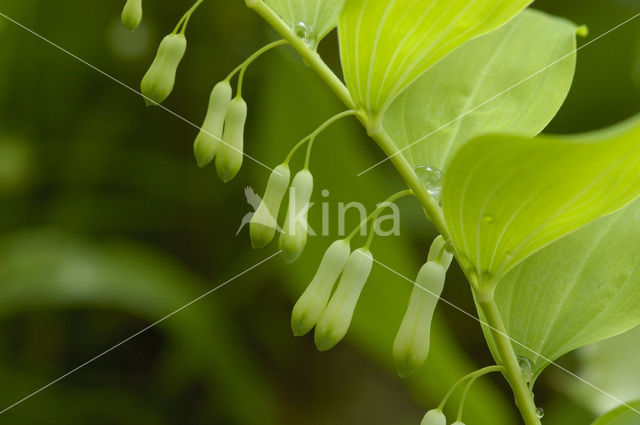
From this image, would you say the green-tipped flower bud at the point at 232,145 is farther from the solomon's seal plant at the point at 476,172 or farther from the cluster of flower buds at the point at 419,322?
the cluster of flower buds at the point at 419,322

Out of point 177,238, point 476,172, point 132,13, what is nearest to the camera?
point 476,172

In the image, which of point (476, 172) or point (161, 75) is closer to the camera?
point (476, 172)

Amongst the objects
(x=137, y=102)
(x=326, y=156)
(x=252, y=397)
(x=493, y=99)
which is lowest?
(x=252, y=397)

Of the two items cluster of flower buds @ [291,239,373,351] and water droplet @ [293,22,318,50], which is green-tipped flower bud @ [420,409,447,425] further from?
water droplet @ [293,22,318,50]

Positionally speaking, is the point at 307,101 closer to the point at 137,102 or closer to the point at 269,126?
the point at 269,126

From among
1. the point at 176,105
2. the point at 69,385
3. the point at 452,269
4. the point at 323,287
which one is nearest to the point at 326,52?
the point at 176,105

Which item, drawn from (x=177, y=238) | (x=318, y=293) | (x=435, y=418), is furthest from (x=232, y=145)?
(x=177, y=238)

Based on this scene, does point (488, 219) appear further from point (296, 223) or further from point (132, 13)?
point (132, 13)

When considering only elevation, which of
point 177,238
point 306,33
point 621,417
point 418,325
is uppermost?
point 177,238
